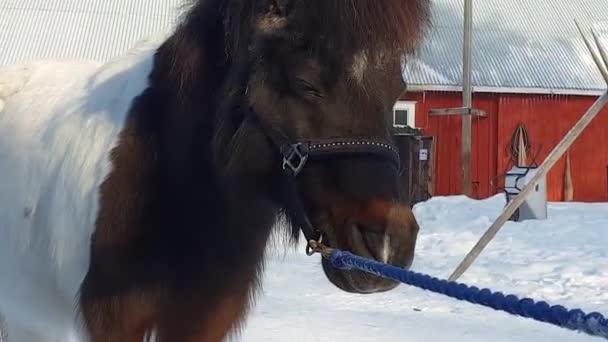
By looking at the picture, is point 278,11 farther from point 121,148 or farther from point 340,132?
point 121,148

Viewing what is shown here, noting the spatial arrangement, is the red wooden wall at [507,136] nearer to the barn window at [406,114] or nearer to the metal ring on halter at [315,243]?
the barn window at [406,114]

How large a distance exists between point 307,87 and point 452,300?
3.94 metres

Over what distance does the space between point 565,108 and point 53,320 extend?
1666 cm

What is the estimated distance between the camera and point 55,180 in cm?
259

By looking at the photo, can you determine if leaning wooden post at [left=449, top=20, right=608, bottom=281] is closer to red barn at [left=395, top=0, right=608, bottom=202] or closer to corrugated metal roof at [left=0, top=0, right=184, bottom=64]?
red barn at [left=395, top=0, right=608, bottom=202]

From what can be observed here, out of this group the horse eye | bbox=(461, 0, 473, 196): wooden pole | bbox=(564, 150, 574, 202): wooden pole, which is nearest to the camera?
the horse eye

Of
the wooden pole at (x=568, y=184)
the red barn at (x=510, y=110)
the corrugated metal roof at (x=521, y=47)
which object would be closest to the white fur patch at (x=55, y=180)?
Answer: the corrugated metal roof at (x=521, y=47)

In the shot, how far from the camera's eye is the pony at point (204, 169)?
6.10 feet

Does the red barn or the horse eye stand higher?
the horse eye

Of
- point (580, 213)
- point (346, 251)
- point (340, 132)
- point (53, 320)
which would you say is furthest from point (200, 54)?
point (580, 213)

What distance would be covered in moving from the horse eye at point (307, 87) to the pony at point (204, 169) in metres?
0.01

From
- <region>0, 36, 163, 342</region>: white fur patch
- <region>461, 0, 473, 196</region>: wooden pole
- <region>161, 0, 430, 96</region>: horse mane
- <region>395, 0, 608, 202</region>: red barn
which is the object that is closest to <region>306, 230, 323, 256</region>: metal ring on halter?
<region>161, 0, 430, 96</region>: horse mane

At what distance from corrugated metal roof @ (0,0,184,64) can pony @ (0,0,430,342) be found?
15.7 metres

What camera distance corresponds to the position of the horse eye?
6.19 ft
